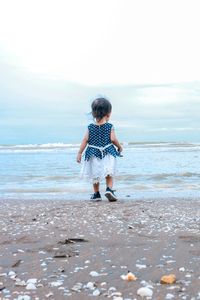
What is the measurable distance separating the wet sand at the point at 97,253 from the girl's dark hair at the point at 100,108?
2222 mm

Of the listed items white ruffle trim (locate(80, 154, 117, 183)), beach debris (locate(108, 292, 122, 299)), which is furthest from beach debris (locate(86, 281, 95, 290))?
white ruffle trim (locate(80, 154, 117, 183))

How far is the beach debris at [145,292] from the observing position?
2.60m

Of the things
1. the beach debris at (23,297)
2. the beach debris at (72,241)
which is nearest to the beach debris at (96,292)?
the beach debris at (23,297)

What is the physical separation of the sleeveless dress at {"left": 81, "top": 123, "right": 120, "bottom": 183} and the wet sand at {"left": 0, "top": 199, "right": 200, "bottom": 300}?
5.69ft

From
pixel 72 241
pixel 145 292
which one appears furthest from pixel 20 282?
pixel 72 241

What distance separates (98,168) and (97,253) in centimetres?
425

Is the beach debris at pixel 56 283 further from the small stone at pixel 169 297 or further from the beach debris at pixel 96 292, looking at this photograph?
the small stone at pixel 169 297

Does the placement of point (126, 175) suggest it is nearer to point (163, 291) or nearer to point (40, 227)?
point (40, 227)

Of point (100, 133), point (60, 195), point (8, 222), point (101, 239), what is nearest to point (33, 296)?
point (101, 239)

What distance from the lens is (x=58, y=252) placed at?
3664 millimetres

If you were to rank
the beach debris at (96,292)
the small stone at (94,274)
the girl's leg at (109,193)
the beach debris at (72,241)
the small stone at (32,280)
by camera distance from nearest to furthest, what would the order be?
the beach debris at (96,292) < the small stone at (32,280) < the small stone at (94,274) < the beach debris at (72,241) < the girl's leg at (109,193)

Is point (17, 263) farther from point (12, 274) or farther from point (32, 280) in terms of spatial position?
point (32, 280)

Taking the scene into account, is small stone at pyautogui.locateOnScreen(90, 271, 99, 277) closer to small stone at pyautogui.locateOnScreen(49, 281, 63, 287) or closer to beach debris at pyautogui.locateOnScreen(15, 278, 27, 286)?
small stone at pyautogui.locateOnScreen(49, 281, 63, 287)

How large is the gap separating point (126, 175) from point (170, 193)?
352cm
